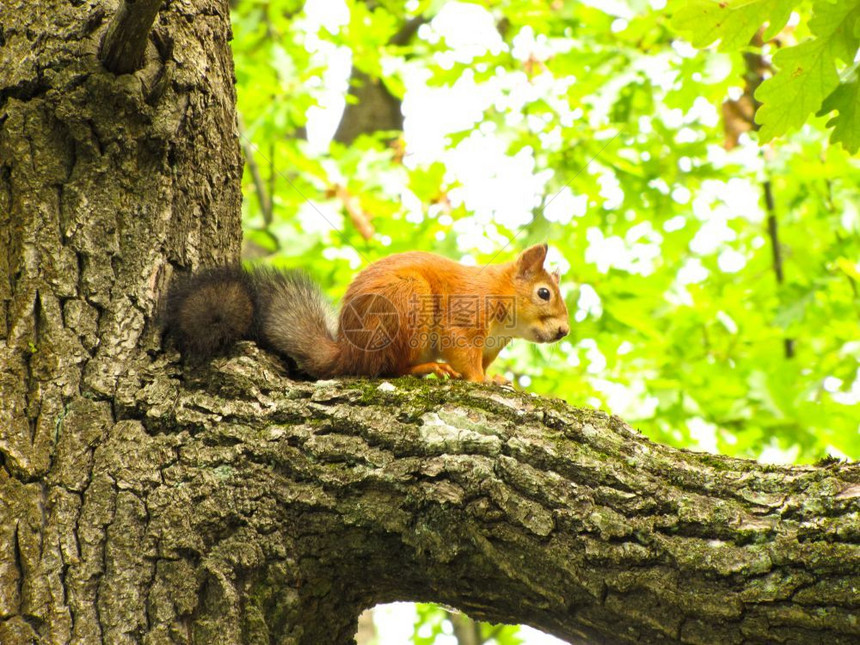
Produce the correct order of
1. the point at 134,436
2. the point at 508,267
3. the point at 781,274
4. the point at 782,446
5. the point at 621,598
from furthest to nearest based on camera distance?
the point at 781,274 → the point at 782,446 → the point at 508,267 → the point at 134,436 → the point at 621,598

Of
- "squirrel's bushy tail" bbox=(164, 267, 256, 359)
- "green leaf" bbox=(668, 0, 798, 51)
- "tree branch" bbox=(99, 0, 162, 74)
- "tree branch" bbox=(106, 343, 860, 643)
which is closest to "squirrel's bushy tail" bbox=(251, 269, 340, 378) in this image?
"squirrel's bushy tail" bbox=(164, 267, 256, 359)

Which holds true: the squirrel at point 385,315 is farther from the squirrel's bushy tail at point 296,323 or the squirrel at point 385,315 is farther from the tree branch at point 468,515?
the tree branch at point 468,515

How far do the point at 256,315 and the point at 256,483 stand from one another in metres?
0.68

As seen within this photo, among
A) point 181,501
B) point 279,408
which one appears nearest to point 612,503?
point 279,408

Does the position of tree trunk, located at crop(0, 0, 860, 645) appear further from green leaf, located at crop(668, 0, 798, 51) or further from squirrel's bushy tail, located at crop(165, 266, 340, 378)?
green leaf, located at crop(668, 0, 798, 51)

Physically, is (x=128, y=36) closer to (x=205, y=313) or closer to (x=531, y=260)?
(x=205, y=313)

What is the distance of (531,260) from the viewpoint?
387cm

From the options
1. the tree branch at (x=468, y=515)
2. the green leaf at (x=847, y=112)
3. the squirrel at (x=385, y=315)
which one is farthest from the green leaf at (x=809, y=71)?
the squirrel at (x=385, y=315)

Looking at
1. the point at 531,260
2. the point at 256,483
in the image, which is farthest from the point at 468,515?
the point at 531,260

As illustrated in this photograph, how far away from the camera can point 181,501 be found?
2023mm

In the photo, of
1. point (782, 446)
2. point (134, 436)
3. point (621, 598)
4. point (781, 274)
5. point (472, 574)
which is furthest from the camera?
point (781, 274)

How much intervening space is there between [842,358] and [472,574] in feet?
14.4

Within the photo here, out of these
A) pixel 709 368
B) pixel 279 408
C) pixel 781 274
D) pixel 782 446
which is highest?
pixel 781 274

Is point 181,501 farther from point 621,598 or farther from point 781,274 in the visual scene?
point 781,274
